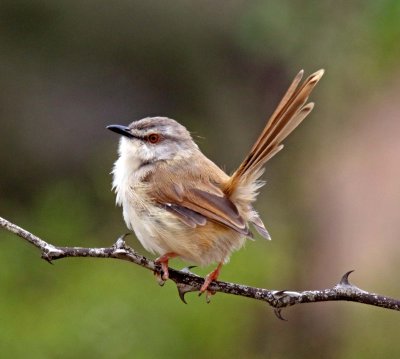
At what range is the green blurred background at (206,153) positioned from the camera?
8469 millimetres

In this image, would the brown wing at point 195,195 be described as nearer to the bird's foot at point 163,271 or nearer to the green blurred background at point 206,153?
the bird's foot at point 163,271

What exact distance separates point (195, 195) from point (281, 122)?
764mm

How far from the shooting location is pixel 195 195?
16.9 ft

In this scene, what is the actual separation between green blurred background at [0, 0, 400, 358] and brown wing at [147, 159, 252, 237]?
282cm

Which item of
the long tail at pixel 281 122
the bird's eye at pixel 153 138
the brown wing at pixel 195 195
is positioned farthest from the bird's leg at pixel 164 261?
the bird's eye at pixel 153 138

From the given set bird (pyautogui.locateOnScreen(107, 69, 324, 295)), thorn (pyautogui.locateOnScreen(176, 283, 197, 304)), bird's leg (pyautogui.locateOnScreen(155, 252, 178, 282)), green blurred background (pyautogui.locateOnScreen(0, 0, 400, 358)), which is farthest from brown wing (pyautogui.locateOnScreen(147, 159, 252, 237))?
green blurred background (pyautogui.locateOnScreen(0, 0, 400, 358))

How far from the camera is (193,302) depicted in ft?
28.2

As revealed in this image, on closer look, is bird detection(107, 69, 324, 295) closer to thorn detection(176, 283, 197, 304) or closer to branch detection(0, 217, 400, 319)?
thorn detection(176, 283, 197, 304)

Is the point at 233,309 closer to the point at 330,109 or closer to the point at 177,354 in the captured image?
the point at 177,354

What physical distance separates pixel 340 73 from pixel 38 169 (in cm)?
369

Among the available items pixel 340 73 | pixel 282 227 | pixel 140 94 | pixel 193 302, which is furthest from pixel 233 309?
pixel 140 94

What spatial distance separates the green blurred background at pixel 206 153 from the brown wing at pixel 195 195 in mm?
2824

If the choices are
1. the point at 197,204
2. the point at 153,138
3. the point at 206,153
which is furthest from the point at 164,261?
the point at 206,153

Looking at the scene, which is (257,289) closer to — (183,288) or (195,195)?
(183,288)
